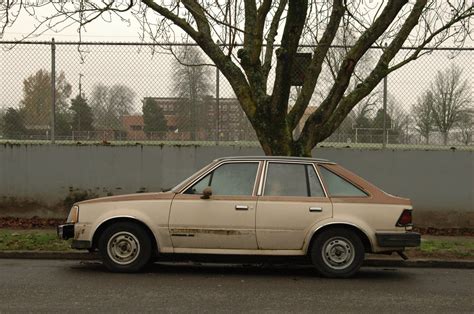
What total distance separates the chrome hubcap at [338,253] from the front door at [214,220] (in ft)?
3.10

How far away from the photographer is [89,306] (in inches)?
218

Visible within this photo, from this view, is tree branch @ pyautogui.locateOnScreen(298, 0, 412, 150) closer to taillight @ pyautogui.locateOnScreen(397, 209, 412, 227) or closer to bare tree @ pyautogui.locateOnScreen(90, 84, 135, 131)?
taillight @ pyautogui.locateOnScreen(397, 209, 412, 227)

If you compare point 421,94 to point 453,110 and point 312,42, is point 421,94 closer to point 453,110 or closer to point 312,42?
point 453,110

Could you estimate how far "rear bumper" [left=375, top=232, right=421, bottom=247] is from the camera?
686 centimetres

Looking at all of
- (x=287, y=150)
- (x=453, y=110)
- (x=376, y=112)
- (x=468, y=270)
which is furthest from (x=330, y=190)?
(x=453, y=110)

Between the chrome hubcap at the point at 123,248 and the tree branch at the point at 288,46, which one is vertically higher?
the tree branch at the point at 288,46

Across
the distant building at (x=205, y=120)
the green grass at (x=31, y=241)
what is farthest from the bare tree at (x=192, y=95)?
the green grass at (x=31, y=241)

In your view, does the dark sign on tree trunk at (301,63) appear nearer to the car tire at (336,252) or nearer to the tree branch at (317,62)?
the tree branch at (317,62)

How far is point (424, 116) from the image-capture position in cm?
1131

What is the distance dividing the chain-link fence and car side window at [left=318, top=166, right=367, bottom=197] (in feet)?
13.8

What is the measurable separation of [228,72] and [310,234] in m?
3.41

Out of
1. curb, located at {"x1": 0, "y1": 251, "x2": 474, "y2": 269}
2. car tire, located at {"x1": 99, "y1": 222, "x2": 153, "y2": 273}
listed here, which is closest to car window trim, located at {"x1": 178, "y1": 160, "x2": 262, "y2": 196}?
car tire, located at {"x1": 99, "y1": 222, "x2": 153, "y2": 273}

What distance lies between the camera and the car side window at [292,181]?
7.08 m

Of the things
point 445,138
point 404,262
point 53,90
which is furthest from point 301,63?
point 53,90
